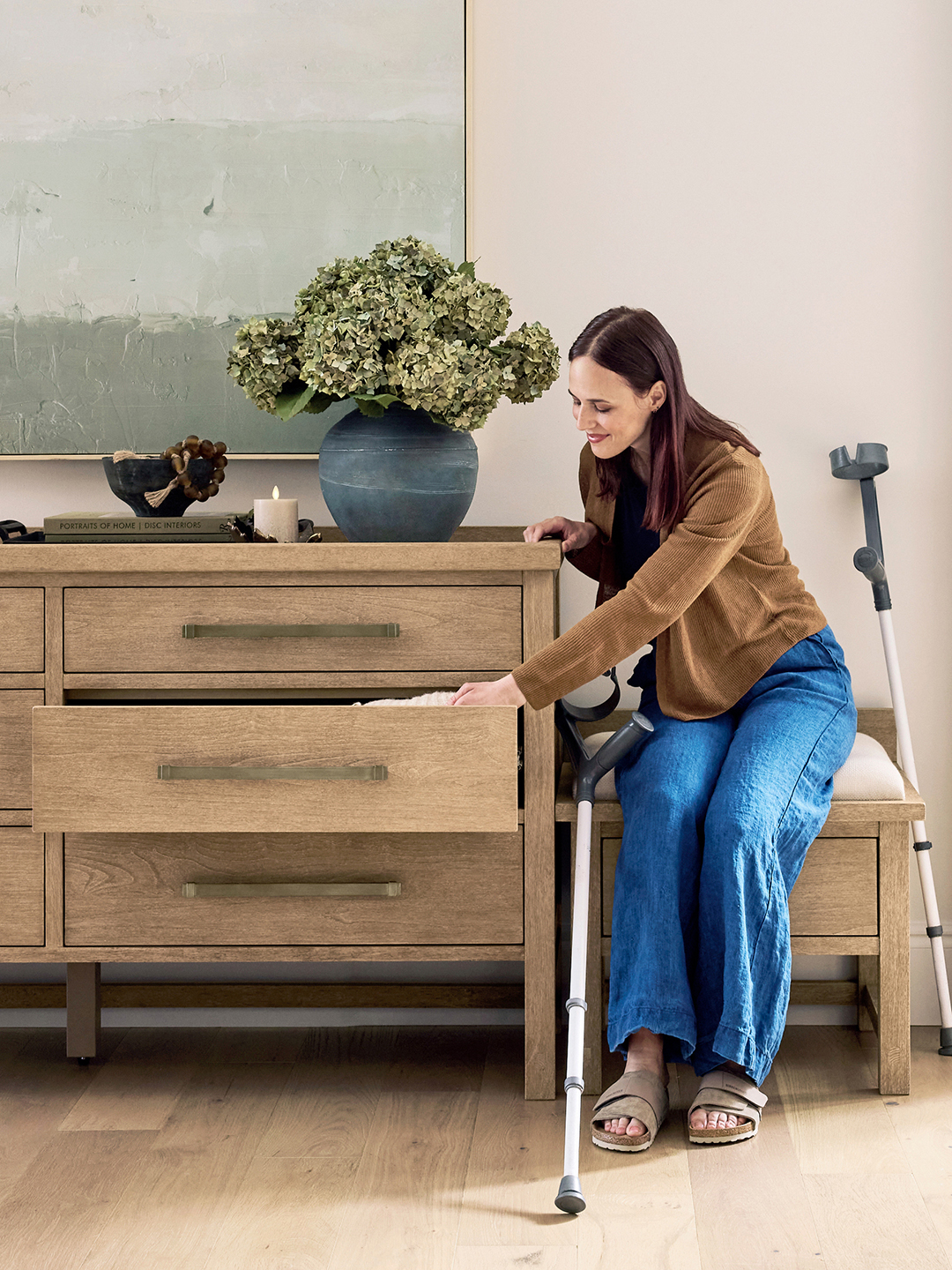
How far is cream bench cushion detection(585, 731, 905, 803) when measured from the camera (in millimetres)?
1782

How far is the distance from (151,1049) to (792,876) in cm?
110

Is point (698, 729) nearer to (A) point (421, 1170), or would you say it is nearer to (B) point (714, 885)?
(B) point (714, 885)

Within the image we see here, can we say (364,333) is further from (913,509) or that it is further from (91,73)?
(913,509)

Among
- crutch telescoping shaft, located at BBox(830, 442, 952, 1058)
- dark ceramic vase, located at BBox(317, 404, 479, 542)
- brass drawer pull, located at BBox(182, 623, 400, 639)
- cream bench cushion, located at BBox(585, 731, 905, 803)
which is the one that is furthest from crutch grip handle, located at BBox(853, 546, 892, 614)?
brass drawer pull, located at BBox(182, 623, 400, 639)

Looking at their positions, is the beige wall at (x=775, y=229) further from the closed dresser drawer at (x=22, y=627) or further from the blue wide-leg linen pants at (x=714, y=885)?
the closed dresser drawer at (x=22, y=627)

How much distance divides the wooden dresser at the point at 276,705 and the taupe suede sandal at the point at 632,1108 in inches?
5.9

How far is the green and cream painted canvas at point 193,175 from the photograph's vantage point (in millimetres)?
2111

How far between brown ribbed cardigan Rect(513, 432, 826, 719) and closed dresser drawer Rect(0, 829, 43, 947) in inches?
29.8

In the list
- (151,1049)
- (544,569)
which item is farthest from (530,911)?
(151,1049)

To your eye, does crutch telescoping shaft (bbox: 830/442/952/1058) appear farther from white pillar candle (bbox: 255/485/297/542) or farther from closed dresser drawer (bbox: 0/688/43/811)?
closed dresser drawer (bbox: 0/688/43/811)

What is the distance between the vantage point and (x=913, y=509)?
7.09ft

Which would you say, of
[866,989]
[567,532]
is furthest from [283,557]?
[866,989]

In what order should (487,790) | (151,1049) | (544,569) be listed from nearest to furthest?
(487,790) < (544,569) < (151,1049)

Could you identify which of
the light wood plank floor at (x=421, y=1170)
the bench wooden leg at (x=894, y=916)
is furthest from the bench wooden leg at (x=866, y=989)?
the bench wooden leg at (x=894, y=916)
